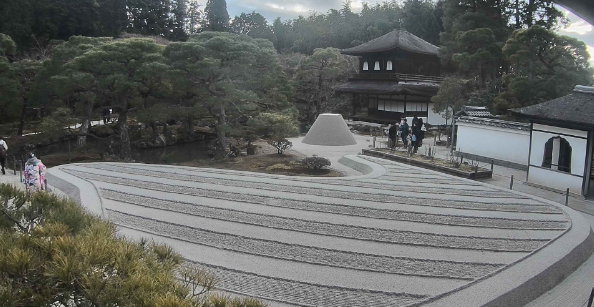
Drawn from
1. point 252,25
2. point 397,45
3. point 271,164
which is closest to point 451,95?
point 397,45

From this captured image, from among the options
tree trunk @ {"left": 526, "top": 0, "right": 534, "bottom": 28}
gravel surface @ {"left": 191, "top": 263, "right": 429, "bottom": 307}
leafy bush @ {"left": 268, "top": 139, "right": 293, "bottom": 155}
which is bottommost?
gravel surface @ {"left": 191, "top": 263, "right": 429, "bottom": 307}

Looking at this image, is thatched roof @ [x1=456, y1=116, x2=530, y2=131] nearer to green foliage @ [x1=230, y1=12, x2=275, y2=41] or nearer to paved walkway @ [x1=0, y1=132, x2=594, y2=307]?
paved walkway @ [x1=0, y1=132, x2=594, y2=307]

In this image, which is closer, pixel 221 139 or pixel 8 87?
pixel 221 139

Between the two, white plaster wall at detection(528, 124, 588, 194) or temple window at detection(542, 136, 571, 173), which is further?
temple window at detection(542, 136, 571, 173)

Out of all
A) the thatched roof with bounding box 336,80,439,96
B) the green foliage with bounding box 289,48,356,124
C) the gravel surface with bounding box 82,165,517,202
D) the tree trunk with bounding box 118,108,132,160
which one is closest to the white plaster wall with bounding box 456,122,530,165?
the gravel surface with bounding box 82,165,517,202

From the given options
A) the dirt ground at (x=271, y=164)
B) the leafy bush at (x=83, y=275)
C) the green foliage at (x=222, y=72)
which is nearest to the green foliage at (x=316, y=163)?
the dirt ground at (x=271, y=164)

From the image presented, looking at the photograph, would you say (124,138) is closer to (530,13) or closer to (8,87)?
(8,87)

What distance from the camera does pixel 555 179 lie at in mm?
12844

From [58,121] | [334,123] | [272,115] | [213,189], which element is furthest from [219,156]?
[334,123]

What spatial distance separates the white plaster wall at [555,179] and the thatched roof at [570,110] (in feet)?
5.42

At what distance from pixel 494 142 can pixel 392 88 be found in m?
12.3

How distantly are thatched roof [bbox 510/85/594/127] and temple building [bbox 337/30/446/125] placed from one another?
15320 mm

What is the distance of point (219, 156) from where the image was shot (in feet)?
63.4

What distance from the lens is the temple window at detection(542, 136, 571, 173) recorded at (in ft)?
41.4
